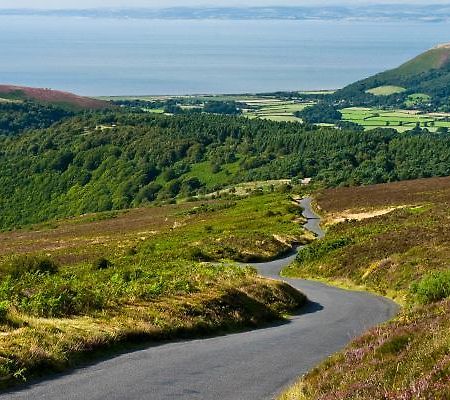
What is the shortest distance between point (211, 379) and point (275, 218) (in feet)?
184

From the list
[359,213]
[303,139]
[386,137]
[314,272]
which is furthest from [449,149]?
[314,272]

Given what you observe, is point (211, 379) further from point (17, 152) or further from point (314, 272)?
point (17, 152)

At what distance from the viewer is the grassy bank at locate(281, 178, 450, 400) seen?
9.04 m

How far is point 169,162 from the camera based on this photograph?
168000mm

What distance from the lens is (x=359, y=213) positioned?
6631cm

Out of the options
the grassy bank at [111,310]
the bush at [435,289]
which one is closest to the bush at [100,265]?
the grassy bank at [111,310]

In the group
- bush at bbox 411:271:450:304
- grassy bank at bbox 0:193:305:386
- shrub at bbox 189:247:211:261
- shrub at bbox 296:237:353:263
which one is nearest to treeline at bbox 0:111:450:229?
shrub at bbox 189:247:211:261

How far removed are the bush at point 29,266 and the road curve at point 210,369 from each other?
17.6 meters

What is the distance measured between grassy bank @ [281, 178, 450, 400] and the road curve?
4.19ft

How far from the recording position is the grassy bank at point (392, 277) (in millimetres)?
9039

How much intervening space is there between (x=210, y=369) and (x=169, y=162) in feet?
513

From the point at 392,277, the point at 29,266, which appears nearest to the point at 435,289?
the point at 392,277

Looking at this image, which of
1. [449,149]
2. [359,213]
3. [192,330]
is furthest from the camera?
[449,149]

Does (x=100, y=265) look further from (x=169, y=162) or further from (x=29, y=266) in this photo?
(x=169, y=162)
